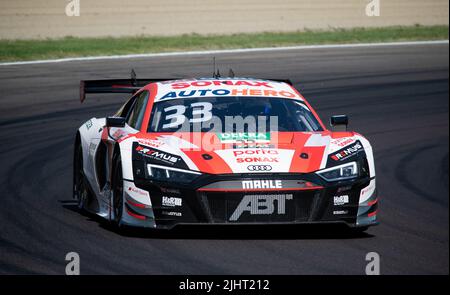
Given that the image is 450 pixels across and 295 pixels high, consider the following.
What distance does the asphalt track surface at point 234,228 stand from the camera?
772 cm

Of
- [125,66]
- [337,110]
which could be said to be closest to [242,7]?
[125,66]

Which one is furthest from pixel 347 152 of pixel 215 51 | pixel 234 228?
pixel 215 51

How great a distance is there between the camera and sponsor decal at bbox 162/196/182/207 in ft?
27.6

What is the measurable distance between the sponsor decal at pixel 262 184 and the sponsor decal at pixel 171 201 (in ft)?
1.58

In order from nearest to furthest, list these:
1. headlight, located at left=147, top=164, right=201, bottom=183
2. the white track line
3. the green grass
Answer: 1. headlight, located at left=147, top=164, right=201, bottom=183
2. the white track line
3. the green grass

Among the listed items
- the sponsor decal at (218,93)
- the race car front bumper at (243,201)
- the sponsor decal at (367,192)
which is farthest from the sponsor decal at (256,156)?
the sponsor decal at (218,93)

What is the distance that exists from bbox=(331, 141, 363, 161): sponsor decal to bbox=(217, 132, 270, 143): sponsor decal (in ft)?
1.99

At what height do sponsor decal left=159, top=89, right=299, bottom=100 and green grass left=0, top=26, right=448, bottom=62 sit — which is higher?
green grass left=0, top=26, right=448, bottom=62

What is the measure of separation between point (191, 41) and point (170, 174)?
74.0ft

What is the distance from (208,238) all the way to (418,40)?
929 inches

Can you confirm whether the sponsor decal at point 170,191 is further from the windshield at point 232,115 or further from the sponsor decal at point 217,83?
the sponsor decal at point 217,83

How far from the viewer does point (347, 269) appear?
24.3 feet

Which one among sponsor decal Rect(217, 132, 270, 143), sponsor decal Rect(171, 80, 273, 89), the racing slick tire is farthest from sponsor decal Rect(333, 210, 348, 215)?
sponsor decal Rect(171, 80, 273, 89)

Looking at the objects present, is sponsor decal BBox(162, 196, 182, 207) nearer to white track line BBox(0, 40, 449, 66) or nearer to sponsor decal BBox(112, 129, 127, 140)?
sponsor decal BBox(112, 129, 127, 140)
